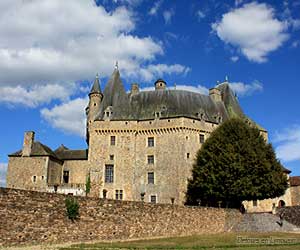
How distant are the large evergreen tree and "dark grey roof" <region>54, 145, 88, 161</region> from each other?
14537 millimetres

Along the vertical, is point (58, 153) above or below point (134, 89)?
below

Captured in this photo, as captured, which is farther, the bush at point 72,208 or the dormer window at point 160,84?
the dormer window at point 160,84

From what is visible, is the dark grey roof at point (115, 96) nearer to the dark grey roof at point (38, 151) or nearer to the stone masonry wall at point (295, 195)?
the dark grey roof at point (38, 151)

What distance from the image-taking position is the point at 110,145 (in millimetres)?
42188

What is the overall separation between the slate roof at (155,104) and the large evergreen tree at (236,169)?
275 inches

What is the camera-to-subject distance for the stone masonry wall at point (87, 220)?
608 inches

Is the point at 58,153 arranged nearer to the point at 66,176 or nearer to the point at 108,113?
the point at 66,176

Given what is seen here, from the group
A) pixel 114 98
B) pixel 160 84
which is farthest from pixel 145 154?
pixel 160 84

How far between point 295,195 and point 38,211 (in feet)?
144

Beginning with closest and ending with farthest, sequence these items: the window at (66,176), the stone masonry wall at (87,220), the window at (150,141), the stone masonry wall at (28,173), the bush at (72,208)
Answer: the stone masonry wall at (87,220), the bush at (72,208), the stone masonry wall at (28,173), the window at (150,141), the window at (66,176)

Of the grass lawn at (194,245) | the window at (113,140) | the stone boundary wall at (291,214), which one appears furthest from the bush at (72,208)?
the window at (113,140)

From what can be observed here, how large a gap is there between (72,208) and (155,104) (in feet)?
93.4

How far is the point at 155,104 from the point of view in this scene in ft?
148

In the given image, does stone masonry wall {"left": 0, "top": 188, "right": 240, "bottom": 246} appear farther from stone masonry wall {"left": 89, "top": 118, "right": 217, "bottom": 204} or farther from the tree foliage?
the tree foliage
